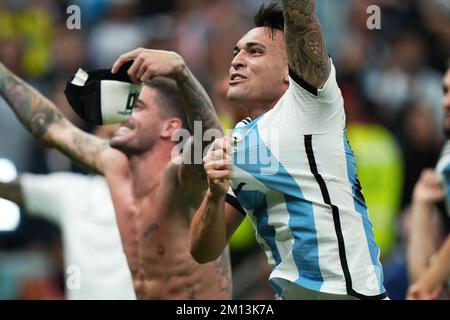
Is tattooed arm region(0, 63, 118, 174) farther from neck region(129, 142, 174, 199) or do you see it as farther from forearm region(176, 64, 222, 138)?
forearm region(176, 64, 222, 138)

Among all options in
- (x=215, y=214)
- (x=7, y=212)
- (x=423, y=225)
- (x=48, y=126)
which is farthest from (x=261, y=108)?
(x=7, y=212)

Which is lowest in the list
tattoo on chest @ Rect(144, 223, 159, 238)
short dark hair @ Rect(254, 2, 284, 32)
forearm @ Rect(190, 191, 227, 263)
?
tattoo on chest @ Rect(144, 223, 159, 238)

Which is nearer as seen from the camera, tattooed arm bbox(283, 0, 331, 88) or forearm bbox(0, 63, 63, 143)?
tattooed arm bbox(283, 0, 331, 88)

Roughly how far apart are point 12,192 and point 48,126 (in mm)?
889

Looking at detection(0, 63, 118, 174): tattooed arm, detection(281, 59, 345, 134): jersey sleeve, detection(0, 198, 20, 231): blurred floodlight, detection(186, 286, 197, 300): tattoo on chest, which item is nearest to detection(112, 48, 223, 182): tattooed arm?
detection(281, 59, 345, 134): jersey sleeve

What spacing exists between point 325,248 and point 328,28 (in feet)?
20.4

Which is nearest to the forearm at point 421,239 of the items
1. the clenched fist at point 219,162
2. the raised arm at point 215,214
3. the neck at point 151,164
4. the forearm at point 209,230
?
the neck at point 151,164

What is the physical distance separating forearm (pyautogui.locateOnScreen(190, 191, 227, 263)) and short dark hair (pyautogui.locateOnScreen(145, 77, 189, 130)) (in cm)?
114

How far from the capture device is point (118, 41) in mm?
11070

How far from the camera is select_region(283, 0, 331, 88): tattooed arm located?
485cm

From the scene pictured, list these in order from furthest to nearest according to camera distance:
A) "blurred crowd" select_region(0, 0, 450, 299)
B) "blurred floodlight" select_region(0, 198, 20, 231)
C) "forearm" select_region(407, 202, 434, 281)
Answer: "blurred crowd" select_region(0, 0, 450, 299) < "blurred floodlight" select_region(0, 198, 20, 231) < "forearm" select_region(407, 202, 434, 281)

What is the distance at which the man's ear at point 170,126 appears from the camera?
639 cm

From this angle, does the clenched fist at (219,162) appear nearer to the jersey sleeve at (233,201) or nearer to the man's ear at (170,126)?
the jersey sleeve at (233,201)
